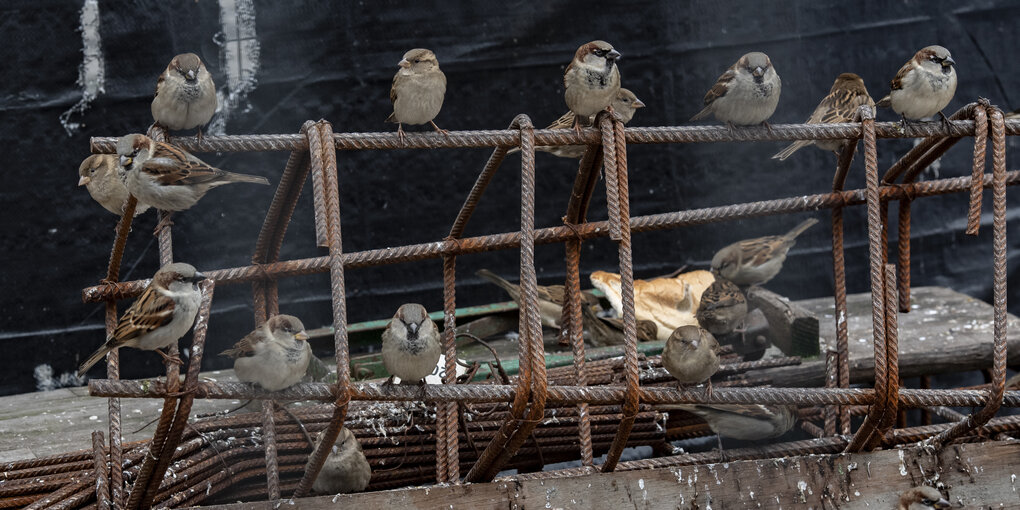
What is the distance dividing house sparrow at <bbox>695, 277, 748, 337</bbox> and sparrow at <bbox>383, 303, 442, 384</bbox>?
1.89m

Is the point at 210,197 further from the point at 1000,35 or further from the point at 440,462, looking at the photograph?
the point at 1000,35

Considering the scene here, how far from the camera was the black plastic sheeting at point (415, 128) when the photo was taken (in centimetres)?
566

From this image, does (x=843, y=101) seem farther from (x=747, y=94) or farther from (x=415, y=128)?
(x=415, y=128)

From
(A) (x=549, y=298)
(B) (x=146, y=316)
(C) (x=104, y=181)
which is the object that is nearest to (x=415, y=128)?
(A) (x=549, y=298)

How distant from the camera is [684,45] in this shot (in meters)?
6.23

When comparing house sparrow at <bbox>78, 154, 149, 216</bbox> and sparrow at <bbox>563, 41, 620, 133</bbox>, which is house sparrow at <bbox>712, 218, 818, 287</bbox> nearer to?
sparrow at <bbox>563, 41, 620, 133</bbox>

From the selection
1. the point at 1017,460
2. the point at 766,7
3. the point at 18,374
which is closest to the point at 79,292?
Result: the point at 18,374

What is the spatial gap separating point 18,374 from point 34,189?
1110mm

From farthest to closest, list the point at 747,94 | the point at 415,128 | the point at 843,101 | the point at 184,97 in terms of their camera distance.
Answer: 1. the point at 415,128
2. the point at 843,101
3. the point at 747,94
4. the point at 184,97

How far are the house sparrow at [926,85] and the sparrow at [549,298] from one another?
81.0 inches

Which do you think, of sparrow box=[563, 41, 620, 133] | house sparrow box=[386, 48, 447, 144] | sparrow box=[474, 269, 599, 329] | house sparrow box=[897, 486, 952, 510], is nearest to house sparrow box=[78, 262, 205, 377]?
house sparrow box=[386, 48, 447, 144]

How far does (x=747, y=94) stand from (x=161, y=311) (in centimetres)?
240

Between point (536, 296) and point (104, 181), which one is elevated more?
point (104, 181)

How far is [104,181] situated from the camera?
480 cm
